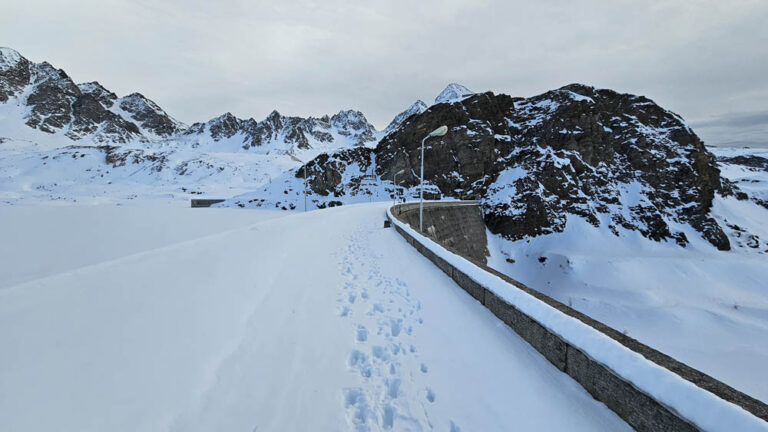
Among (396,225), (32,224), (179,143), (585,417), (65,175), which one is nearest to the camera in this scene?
(585,417)

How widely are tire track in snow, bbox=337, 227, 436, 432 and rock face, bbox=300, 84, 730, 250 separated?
48.1 m

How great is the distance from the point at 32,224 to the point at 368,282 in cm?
1096

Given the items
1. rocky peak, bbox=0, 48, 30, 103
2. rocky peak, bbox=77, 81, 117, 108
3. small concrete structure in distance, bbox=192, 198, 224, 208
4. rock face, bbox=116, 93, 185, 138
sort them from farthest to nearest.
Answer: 1. rocky peak, bbox=77, 81, 117, 108
2. rock face, bbox=116, 93, 185, 138
3. rocky peak, bbox=0, 48, 30, 103
4. small concrete structure in distance, bbox=192, 198, 224, 208

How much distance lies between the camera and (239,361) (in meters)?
3.63

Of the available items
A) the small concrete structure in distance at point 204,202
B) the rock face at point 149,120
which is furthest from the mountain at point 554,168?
the rock face at point 149,120

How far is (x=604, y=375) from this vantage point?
298cm

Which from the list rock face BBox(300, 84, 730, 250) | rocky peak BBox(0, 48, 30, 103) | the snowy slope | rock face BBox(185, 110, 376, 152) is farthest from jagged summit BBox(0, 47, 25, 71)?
the snowy slope

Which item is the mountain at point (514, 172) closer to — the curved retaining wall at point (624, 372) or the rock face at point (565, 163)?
the rock face at point (565, 163)

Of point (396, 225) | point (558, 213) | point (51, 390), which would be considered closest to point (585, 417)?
point (51, 390)

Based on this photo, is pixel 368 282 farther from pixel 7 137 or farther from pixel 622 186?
pixel 7 137

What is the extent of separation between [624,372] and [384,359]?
2.65 metres

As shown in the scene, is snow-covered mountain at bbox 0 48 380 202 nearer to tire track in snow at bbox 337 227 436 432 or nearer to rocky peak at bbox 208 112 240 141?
rocky peak at bbox 208 112 240 141

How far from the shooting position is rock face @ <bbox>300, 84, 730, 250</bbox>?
168ft

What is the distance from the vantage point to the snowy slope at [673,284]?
2191 centimetres
